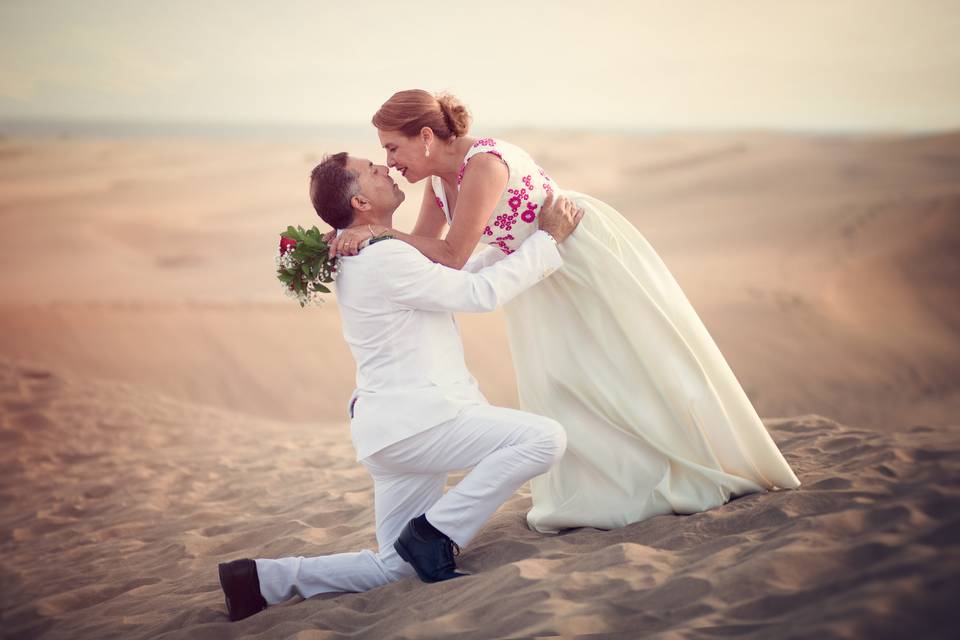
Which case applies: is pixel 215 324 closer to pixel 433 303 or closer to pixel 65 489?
pixel 65 489

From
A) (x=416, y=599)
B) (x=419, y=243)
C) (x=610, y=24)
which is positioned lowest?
(x=416, y=599)

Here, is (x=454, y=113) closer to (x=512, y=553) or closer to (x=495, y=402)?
(x=512, y=553)

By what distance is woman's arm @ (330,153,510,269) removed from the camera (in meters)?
3.38

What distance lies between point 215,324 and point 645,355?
8.87 meters

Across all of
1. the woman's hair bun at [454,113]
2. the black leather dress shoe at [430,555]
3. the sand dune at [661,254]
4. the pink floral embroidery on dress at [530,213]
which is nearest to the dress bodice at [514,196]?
the pink floral embroidery on dress at [530,213]

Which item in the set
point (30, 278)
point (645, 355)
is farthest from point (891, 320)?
point (30, 278)

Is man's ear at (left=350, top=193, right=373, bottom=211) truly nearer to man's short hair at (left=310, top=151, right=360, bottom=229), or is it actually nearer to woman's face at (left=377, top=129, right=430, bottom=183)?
man's short hair at (left=310, top=151, right=360, bottom=229)

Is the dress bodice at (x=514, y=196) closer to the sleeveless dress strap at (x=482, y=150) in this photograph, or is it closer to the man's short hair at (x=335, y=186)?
the sleeveless dress strap at (x=482, y=150)

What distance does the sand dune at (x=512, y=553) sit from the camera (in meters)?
2.42

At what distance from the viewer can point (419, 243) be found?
338 cm

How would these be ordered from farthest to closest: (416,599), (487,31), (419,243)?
(487,31) < (419,243) < (416,599)

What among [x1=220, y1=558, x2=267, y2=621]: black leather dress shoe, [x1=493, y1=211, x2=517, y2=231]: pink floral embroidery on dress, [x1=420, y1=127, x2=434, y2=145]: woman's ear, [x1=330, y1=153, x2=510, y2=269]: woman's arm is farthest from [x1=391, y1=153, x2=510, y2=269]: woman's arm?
[x1=220, y1=558, x2=267, y2=621]: black leather dress shoe

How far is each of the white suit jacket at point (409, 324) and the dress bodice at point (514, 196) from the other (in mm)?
238

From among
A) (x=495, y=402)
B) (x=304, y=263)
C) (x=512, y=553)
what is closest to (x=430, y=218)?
(x=304, y=263)
